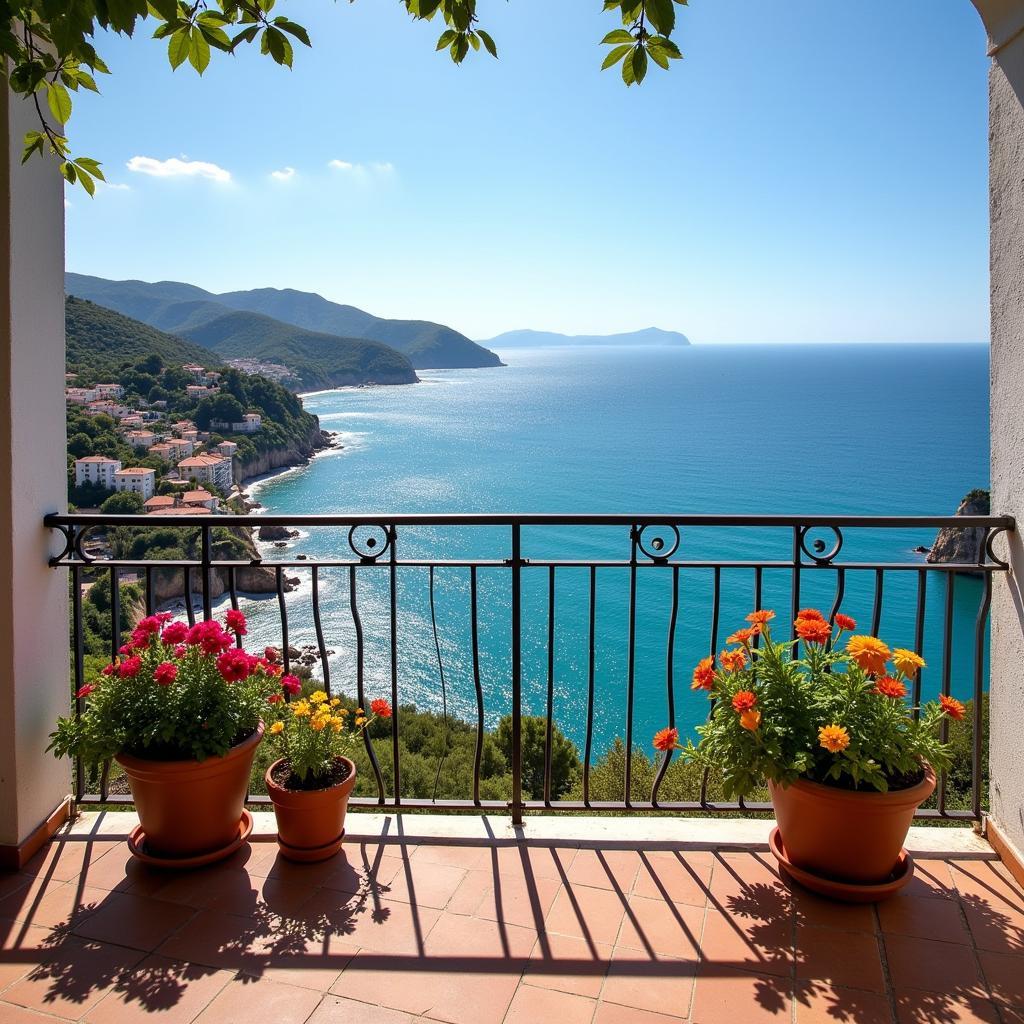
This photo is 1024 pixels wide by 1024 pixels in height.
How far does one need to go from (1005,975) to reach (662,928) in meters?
0.80

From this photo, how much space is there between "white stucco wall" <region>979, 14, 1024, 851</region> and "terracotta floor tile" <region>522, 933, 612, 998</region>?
133cm

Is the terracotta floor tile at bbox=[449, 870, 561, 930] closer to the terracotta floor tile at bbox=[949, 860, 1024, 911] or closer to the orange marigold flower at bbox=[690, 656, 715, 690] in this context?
the orange marigold flower at bbox=[690, 656, 715, 690]

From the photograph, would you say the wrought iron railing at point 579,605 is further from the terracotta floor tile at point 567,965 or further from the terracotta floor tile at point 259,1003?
the terracotta floor tile at point 259,1003

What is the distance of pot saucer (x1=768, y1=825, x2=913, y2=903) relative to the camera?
202 centimetres

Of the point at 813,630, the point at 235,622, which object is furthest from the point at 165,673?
the point at 813,630

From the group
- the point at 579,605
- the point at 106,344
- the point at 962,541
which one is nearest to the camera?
the point at 962,541

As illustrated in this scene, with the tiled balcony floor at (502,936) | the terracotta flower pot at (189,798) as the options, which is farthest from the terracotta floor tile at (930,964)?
the terracotta flower pot at (189,798)

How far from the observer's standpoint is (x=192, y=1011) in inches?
65.4

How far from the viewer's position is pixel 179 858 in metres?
2.21

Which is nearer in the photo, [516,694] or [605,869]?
[605,869]

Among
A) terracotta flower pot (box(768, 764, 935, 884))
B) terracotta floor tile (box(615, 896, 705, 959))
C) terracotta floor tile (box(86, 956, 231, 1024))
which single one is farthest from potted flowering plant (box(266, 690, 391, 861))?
terracotta flower pot (box(768, 764, 935, 884))

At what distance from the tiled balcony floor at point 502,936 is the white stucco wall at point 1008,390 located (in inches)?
13.3

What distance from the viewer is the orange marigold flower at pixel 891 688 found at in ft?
6.32

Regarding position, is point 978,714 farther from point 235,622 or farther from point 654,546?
point 235,622
